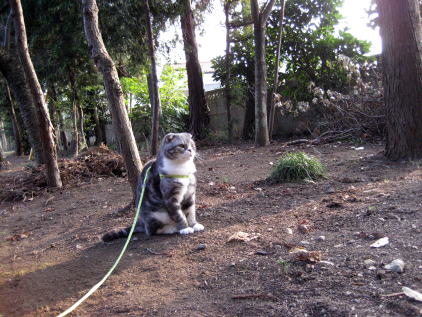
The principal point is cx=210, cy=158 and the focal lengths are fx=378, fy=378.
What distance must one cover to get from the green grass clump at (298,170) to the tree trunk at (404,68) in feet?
4.66

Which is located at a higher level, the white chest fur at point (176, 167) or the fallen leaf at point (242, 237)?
the white chest fur at point (176, 167)

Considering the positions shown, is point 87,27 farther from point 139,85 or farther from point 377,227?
point 139,85

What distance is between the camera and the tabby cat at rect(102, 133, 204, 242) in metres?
4.09

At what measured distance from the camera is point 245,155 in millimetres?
9367

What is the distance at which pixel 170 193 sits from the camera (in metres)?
4.07

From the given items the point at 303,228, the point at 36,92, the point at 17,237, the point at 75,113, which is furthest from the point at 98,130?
the point at 303,228

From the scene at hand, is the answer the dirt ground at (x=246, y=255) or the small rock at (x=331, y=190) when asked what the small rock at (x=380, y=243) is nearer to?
the dirt ground at (x=246, y=255)

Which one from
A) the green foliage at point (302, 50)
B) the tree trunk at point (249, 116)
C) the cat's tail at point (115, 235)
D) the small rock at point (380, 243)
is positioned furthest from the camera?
the tree trunk at point (249, 116)

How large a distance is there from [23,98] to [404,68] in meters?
8.07

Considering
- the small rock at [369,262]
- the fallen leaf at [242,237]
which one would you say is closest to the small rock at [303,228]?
the fallen leaf at [242,237]

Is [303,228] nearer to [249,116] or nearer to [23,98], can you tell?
[23,98]

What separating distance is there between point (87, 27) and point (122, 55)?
6.43 meters

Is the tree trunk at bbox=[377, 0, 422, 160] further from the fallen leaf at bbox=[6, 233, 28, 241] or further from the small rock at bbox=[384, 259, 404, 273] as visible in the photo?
the fallen leaf at bbox=[6, 233, 28, 241]

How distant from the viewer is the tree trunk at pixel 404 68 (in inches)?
232
